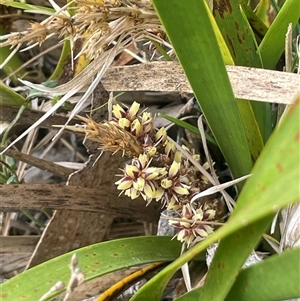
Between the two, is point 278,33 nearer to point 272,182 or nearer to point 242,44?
point 242,44

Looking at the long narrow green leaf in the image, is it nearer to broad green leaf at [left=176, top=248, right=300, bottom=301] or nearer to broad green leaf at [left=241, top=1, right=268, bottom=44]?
broad green leaf at [left=176, top=248, right=300, bottom=301]

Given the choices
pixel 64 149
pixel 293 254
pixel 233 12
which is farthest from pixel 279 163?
pixel 64 149

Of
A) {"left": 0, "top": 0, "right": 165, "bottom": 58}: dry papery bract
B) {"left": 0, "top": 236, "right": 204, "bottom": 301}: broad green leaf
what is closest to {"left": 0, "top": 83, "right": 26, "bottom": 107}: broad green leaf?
{"left": 0, "top": 0, "right": 165, "bottom": 58}: dry papery bract

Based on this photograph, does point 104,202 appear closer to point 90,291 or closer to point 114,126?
point 90,291

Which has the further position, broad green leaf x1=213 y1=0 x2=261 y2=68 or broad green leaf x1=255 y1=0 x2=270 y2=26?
broad green leaf x1=255 y1=0 x2=270 y2=26

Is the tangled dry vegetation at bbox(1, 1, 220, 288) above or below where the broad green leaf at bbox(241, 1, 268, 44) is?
below

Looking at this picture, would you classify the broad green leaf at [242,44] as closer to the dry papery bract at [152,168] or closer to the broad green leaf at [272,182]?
the dry papery bract at [152,168]

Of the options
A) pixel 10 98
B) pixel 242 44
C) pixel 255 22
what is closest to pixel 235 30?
pixel 242 44
